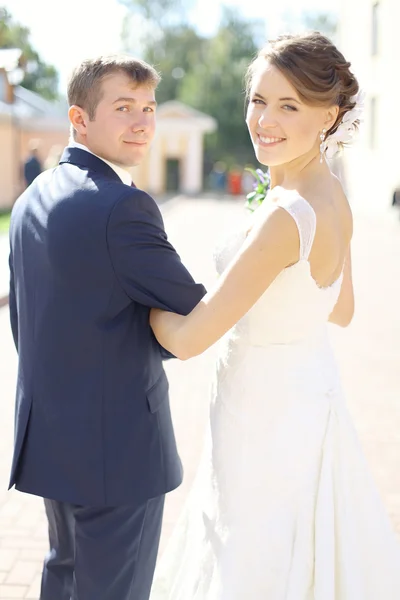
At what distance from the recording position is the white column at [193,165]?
47.4 metres

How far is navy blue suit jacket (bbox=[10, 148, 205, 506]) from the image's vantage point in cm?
202

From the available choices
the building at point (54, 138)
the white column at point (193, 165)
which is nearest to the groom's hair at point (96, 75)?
the building at point (54, 138)

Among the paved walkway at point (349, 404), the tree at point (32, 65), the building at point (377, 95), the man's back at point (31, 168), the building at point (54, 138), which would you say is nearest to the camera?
the paved walkway at point (349, 404)

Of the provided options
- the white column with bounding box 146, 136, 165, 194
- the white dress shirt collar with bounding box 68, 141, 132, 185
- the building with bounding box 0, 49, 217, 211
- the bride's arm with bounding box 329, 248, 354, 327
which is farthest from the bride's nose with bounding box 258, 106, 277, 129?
the white column with bounding box 146, 136, 165, 194

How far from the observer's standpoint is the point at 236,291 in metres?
2.10

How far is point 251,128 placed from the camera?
2.42 meters

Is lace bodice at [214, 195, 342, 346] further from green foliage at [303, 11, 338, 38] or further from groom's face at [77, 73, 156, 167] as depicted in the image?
green foliage at [303, 11, 338, 38]

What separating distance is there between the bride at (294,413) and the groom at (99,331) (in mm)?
295

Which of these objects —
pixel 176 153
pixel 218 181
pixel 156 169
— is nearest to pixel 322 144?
pixel 156 169

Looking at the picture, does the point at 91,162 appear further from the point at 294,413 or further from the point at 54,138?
the point at 54,138

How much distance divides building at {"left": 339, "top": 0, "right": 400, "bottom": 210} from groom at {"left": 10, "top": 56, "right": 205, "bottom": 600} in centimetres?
2432

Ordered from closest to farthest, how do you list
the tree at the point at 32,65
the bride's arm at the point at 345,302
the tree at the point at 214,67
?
1. the bride's arm at the point at 345,302
2. the tree at the point at 32,65
3. the tree at the point at 214,67

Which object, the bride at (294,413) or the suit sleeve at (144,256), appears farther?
the bride at (294,413)

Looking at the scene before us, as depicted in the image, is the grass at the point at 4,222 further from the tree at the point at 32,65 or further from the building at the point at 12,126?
the tree at the point at 32,65
